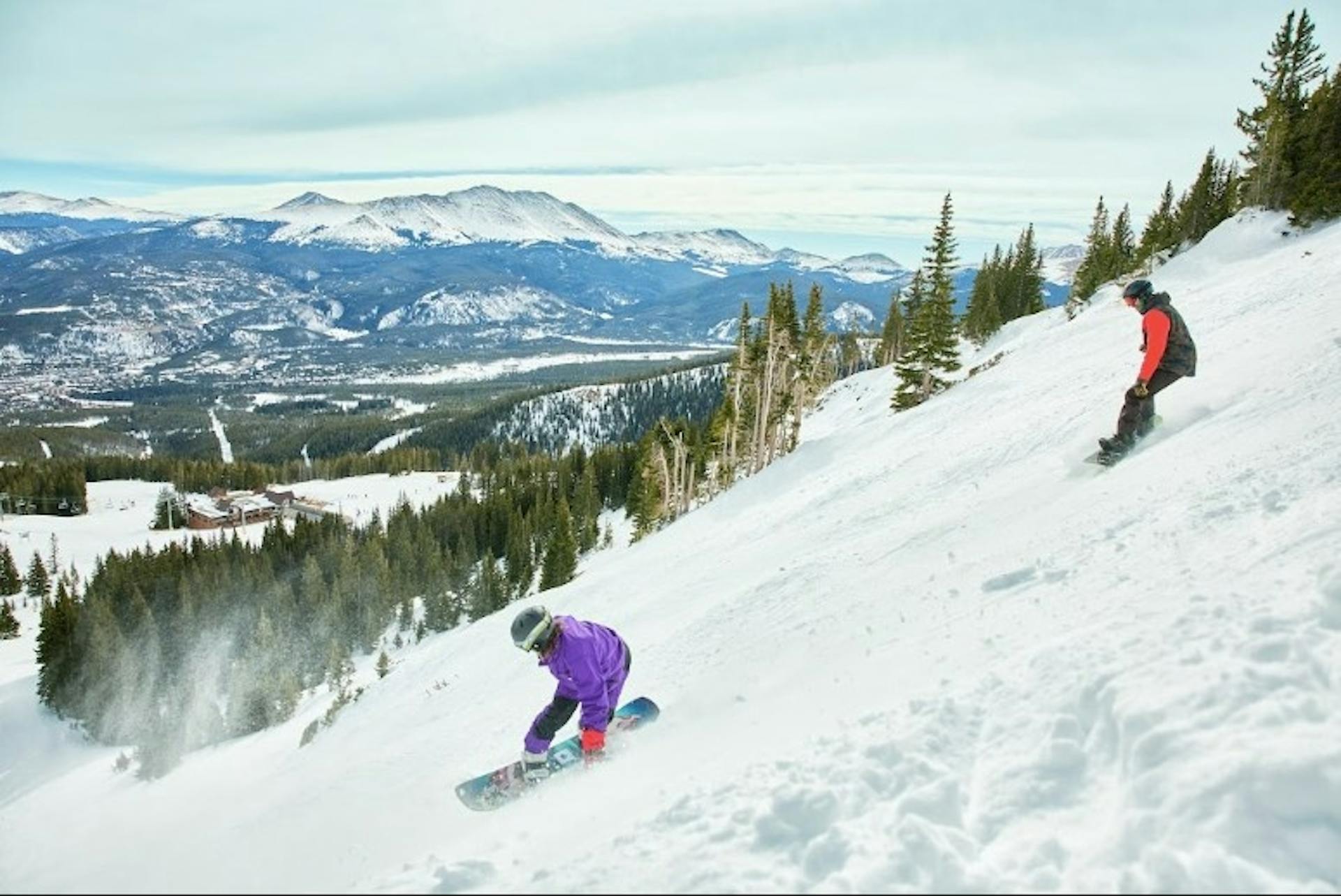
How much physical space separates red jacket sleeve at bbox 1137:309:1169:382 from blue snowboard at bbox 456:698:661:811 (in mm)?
9554

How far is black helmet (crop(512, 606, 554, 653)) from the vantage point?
7457mm

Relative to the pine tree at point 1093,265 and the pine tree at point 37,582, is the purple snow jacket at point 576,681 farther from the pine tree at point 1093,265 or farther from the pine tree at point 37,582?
the pine tree at point 37,582

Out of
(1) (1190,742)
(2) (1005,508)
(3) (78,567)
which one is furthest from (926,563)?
(3) (78,567)

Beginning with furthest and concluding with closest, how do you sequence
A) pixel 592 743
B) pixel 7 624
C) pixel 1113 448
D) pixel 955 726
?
pixel 7 624 < pixel 1113 448 < pixel 592 743 < pixel 955 726

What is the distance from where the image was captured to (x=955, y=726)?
5.83 metres

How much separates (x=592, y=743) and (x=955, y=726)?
3.88m

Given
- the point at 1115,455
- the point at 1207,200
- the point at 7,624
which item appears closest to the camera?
the point at 1115,455

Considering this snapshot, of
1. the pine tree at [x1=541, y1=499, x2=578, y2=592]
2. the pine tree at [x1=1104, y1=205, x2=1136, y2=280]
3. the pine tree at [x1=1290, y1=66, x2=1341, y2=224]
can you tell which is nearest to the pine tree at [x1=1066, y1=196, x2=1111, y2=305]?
the pine tree at [x1=1104, y1=205, x2=1136, y2=280]

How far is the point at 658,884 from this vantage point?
4.69m

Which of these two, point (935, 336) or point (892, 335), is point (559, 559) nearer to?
point (935, 336)

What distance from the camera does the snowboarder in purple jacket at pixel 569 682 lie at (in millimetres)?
7723

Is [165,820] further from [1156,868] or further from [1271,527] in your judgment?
[1271,527]

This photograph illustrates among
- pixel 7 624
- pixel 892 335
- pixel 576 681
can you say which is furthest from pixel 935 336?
pixel 7 624

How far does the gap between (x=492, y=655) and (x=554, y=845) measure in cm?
1319
